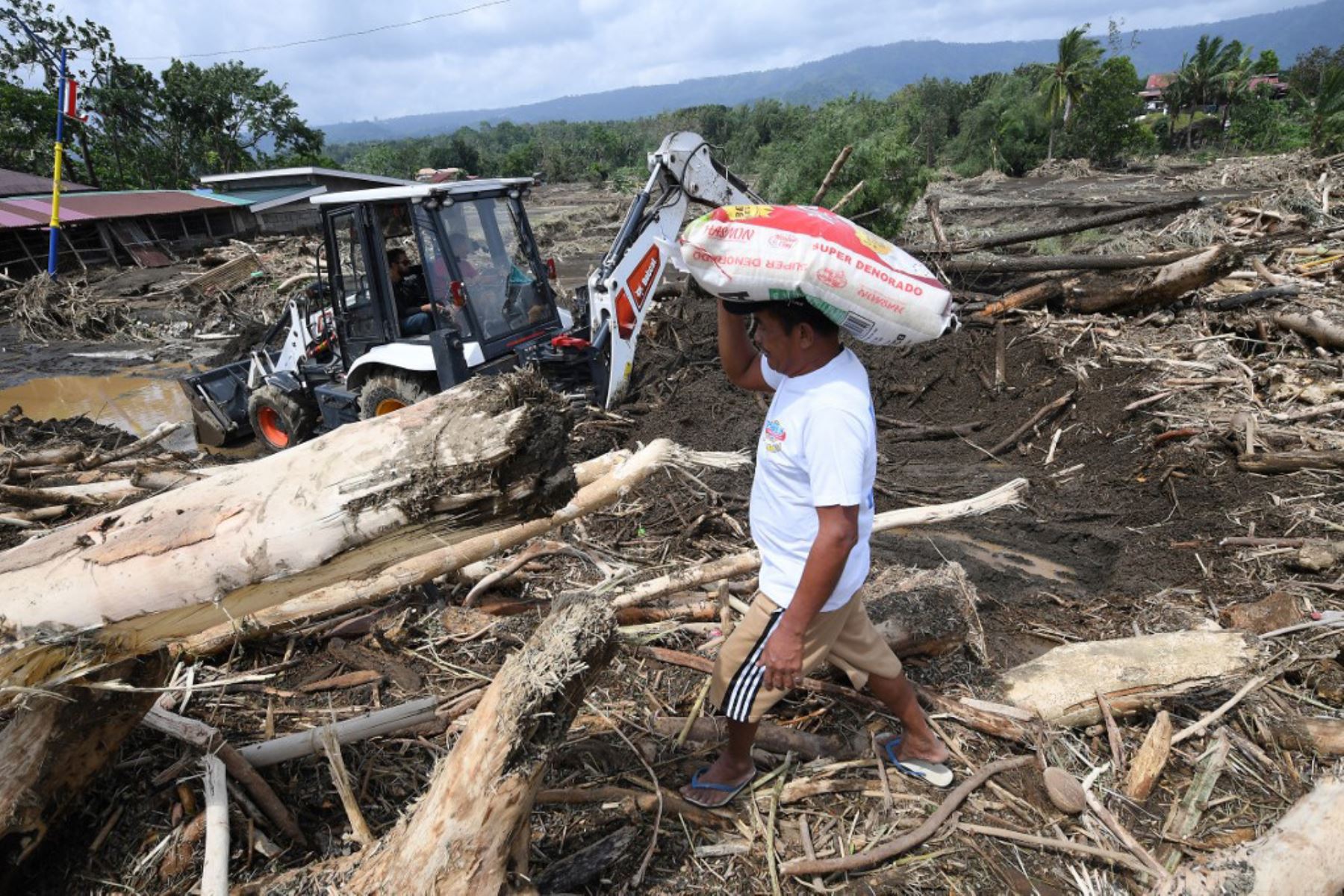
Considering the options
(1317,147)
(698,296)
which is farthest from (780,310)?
(1317,147)

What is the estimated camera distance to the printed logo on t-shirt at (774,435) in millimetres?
2205

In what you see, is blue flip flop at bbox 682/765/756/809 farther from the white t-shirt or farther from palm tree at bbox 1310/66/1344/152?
palm tree at bbox 1310/66/1344/152

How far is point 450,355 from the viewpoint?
608 centimetres

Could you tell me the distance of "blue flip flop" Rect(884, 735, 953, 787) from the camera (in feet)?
8.63

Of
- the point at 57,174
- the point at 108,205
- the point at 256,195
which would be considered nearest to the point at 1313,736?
the point at 57,174

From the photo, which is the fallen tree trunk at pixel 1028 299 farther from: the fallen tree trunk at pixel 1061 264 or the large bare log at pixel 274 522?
the large bare log at pixel 274 522


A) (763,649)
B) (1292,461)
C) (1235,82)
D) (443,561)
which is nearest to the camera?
(763,649)

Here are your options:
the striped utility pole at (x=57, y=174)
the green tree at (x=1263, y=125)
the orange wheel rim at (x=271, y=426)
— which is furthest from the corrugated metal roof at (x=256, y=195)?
the green tree at (x=1263, y=125)

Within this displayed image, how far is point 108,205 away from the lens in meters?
20.3

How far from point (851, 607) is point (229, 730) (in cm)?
237

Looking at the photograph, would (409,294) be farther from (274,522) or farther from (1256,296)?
(1256,296)

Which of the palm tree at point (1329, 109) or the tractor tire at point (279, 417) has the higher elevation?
the palm tree at point (1329, 109)

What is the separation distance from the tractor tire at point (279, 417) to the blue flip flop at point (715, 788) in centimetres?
638

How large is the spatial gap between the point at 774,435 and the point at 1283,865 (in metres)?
1.96
